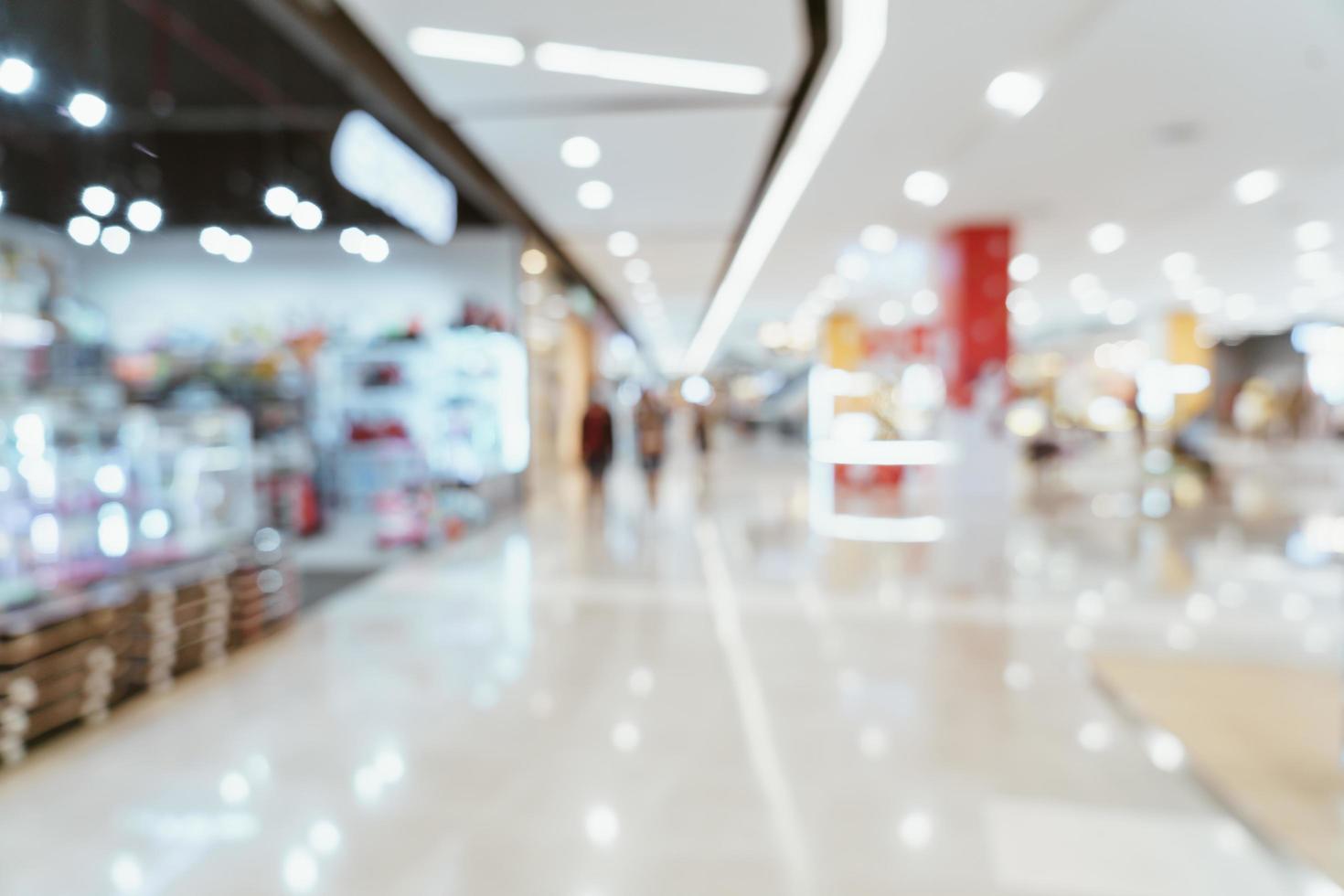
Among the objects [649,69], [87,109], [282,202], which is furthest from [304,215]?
[649,69]

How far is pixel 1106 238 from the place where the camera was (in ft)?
34.7

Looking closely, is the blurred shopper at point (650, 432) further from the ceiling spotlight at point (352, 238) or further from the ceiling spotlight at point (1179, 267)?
the ceiling spotlight at point (1179, 267)

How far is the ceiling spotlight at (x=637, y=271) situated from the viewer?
13117 millimetres

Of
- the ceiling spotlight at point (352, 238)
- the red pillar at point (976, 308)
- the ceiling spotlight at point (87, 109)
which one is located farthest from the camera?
the red pillar at point (976, 308)

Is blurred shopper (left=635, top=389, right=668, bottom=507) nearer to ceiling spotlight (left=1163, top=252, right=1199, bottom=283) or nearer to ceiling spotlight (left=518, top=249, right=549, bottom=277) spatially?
ceiling spotlight (left=518, top=249, right=549, bottom=277)

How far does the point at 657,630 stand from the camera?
485 centimetres

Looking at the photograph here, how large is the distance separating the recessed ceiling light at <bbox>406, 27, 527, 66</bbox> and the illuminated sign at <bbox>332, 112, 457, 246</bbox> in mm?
653

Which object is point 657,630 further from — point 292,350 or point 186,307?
point 186,307

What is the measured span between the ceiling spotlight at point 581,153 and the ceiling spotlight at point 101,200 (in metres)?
5.51

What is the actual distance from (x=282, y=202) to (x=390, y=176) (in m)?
3.38

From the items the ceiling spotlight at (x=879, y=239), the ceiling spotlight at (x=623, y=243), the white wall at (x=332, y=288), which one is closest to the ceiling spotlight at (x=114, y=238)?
the white wall at (x=332, y=288)

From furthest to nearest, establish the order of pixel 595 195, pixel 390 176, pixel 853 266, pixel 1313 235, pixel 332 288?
pixel 853 266, pixel 1313 235, pixel 332 288, pixel 595 195, pixel 390 176

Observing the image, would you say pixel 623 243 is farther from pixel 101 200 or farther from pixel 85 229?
pixel 101 200

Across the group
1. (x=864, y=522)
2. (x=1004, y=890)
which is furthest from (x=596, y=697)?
(x=864, y=522)
